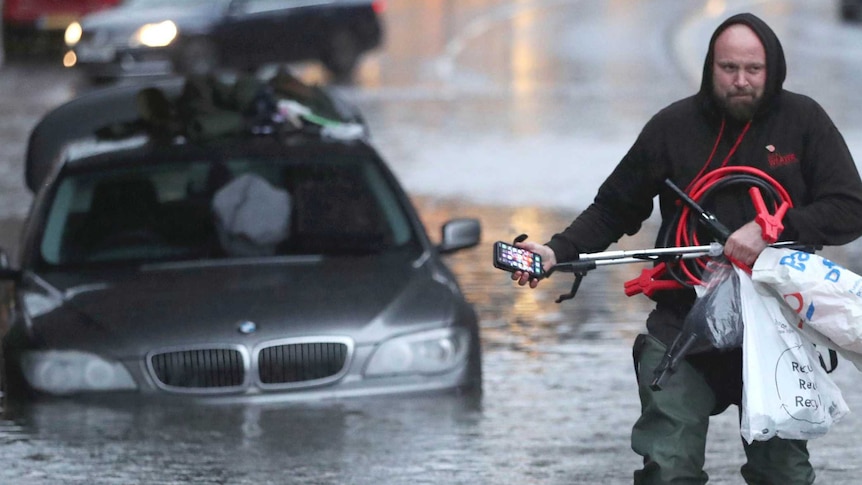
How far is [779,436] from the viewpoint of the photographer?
206 inches

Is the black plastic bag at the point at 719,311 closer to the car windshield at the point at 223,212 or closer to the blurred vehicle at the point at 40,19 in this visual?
the car windshield at the point at 223,212

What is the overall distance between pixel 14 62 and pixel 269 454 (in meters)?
22.2

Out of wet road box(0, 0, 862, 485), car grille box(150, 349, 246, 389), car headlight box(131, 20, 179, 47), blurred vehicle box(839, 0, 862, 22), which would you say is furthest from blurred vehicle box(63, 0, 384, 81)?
car grille box(150, 349, 246, 389)

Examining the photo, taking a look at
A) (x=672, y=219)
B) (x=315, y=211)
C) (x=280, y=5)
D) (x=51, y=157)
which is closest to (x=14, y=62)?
(x=280, y=5)

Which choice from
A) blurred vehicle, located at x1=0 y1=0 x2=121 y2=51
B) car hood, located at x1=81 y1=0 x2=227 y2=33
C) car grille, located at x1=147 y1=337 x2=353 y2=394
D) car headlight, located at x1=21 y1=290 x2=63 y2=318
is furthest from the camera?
blurred vehicle, located at x1=0 y1=0 x2=121 y2=51

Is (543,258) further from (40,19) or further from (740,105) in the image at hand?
(40,19)

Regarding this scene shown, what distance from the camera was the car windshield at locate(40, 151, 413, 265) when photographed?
8.48m

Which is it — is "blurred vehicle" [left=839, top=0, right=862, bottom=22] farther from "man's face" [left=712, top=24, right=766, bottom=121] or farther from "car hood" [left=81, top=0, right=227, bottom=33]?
"man's face" [left=712, top=24, right=766, bottom=121]

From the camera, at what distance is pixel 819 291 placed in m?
5.18

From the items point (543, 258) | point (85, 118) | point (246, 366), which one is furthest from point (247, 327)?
point (85, 118)

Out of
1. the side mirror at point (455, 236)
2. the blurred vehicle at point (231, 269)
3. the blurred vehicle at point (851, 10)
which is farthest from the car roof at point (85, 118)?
the blurred vehicle at point (851, 10)

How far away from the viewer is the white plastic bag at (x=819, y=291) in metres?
5.17

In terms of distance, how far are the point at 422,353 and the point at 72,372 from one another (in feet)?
4.36

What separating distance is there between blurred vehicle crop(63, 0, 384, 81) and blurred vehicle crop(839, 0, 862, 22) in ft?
37.2
